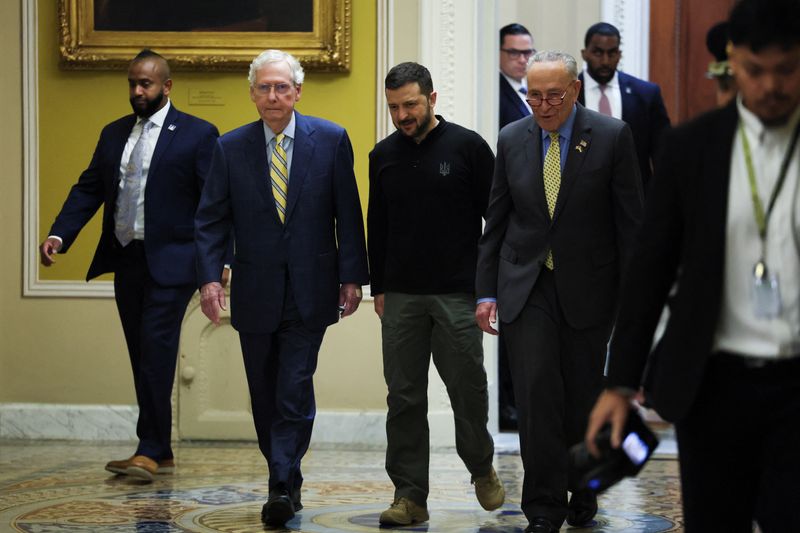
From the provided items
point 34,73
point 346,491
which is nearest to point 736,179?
point 346,491

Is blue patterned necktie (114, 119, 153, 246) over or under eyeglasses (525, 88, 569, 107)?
under

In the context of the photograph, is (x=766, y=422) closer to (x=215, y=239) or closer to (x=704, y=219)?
(x=704, y=219)

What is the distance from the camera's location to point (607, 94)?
7.99 m

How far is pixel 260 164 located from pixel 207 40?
2.52 m

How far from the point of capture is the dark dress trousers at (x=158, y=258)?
661cm

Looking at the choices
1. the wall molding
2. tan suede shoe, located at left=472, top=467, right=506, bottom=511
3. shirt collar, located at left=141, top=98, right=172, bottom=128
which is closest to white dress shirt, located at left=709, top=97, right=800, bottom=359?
tan suede shoe, located at left=472, top=467, right=506, bottom=511

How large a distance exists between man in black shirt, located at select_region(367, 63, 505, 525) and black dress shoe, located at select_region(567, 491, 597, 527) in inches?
12.4

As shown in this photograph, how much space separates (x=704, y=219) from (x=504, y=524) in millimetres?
2826

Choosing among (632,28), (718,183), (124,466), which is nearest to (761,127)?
(718,183)

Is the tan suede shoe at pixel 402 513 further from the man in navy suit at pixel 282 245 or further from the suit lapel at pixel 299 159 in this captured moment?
the suit lapel at pixel 299 159

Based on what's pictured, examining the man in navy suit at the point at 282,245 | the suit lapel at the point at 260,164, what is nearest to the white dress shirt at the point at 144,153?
the man in navy suit at the point at 282,245

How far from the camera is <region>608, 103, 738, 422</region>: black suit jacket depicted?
2.78 meters

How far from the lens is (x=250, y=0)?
7.87m

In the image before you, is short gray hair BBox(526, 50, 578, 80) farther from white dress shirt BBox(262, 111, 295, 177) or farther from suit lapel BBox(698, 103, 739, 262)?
suit lapel BBox(698, 103, 739, 262)
